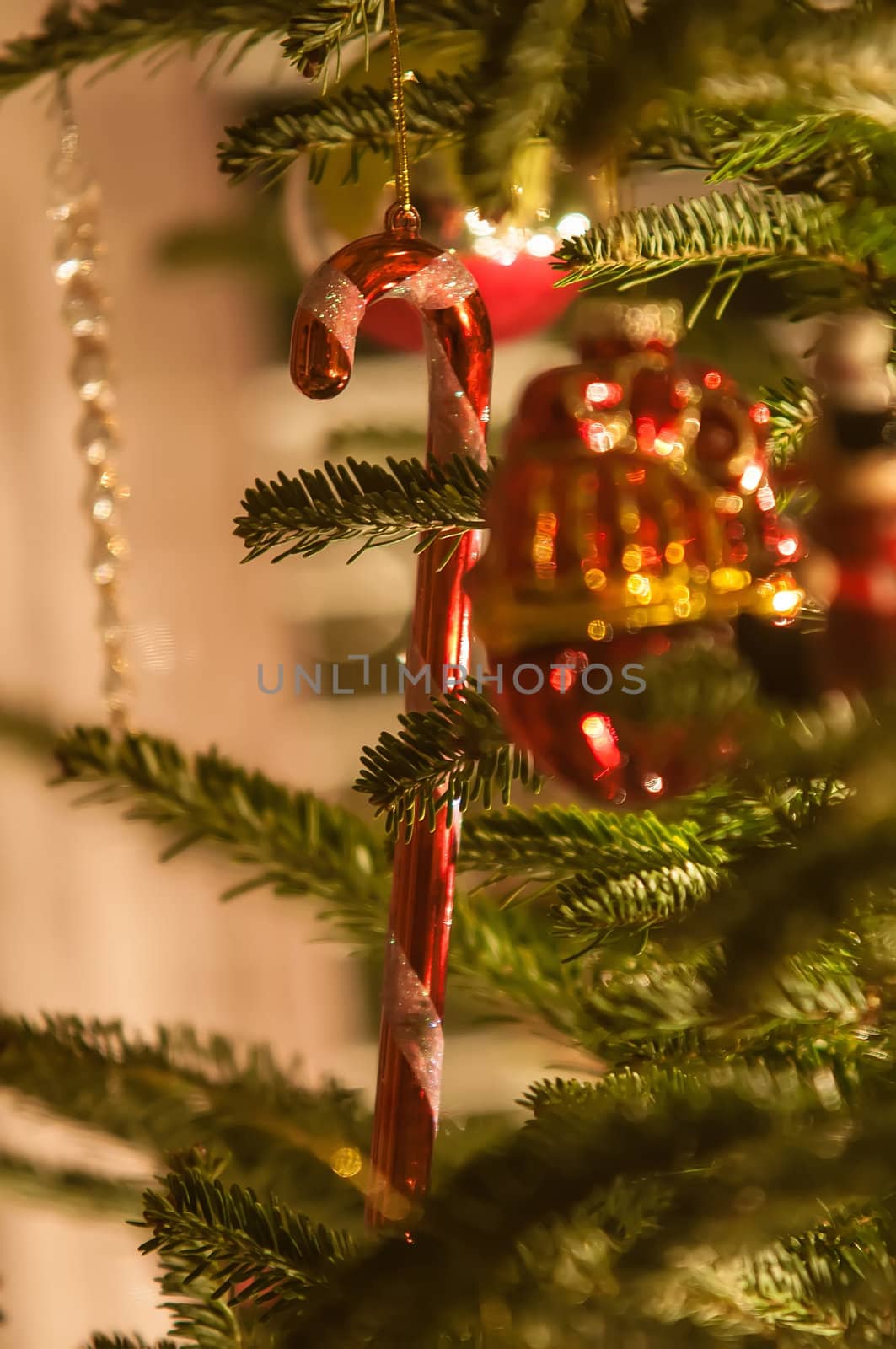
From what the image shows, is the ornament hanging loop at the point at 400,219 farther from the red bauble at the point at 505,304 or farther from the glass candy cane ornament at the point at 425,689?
the red bauble at the point at 505,304

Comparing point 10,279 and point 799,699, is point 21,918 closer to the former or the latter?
point 10,279

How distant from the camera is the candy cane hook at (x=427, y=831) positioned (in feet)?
1.13

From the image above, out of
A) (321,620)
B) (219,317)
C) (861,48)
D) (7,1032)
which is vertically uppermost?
(219,317)

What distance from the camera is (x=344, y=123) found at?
0.36 metres

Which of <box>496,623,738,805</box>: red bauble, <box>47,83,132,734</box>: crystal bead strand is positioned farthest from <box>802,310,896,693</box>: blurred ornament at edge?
<box>47,83,132,734</box>: crystal bead strand

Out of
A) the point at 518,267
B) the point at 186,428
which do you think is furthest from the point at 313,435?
the point at 518,267

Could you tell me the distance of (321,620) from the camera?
3.33 feet

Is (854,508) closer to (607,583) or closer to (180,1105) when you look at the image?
(607,583)

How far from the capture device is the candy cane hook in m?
0.35

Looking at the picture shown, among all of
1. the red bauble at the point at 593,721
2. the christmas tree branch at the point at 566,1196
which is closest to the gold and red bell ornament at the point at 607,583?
the red bauble at the point at 593,721

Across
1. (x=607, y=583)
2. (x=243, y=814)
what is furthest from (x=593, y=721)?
(x=243, y=814)

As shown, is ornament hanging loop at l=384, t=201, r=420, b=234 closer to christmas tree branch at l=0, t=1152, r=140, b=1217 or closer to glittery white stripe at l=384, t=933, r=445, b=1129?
glittery white stripe at l=384, t=933, r=445, b=1129

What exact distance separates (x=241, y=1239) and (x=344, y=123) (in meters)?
0.34

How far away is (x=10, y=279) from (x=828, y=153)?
30.1 inches
